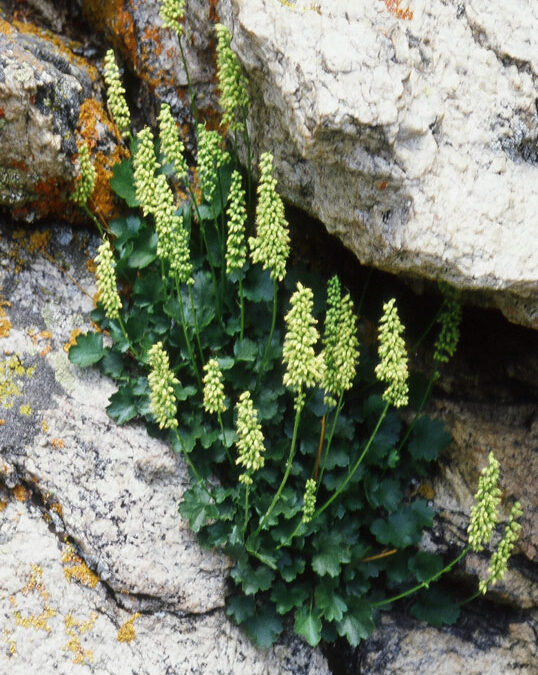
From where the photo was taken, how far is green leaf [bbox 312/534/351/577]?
344 cm

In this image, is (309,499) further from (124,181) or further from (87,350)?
(124,181)

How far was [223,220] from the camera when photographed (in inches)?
142

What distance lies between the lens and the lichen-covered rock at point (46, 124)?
349cm

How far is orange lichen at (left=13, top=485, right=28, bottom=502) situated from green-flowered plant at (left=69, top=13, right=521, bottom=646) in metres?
0.59

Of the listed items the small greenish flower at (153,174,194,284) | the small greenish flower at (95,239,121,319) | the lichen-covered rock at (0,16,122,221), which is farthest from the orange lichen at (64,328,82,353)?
the small greenish flower at (153,174,194,284)

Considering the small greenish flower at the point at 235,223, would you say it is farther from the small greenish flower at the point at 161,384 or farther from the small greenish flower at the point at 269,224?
the small greenish flower at the point at 161,384

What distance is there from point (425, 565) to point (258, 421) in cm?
112

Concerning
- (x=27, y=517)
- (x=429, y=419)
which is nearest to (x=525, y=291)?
(x=429, y=419)

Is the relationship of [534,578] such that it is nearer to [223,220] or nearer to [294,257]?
[294,257]

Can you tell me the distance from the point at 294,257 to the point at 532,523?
72.9 inches

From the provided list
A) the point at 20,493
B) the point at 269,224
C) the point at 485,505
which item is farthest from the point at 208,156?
the point at 485,505

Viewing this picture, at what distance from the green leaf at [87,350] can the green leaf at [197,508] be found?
818 mm

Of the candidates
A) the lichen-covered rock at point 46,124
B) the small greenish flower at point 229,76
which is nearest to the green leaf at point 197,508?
the lichen-covered rock at point 46,124

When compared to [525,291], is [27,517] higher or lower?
lower
